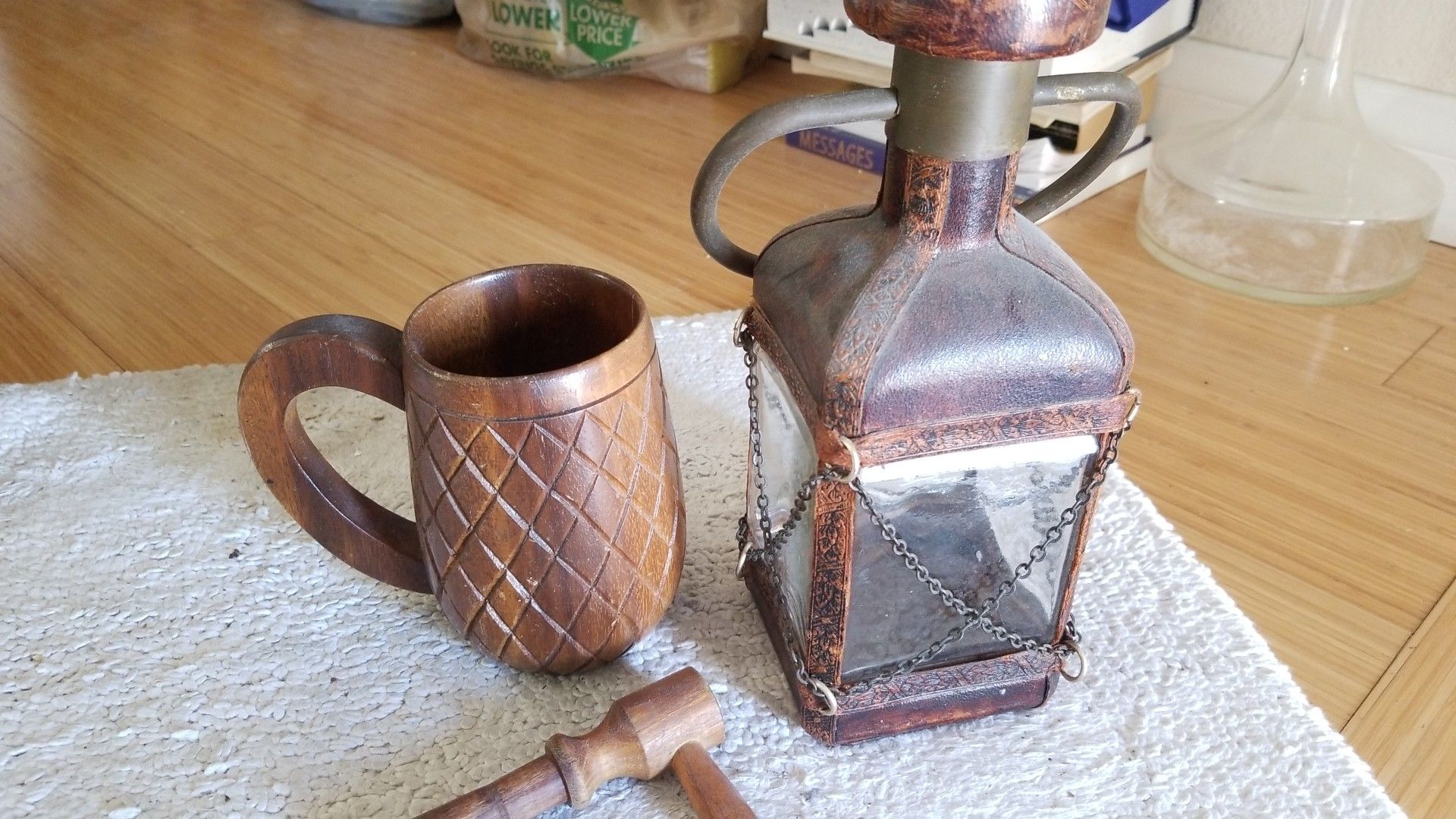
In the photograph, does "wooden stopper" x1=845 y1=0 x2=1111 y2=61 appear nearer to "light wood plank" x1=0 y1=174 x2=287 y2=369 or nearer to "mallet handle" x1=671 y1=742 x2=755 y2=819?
"mallet handle" x1=671 y1=742 x2=755 y2=819

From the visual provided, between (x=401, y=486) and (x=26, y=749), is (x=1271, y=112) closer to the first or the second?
(x=401, y=486)

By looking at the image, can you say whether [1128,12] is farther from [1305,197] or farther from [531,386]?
[531,386]

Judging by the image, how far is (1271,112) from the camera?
3.10ft

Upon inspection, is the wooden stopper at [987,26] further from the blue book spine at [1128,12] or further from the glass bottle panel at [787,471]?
the blue book spine at [1128,12]

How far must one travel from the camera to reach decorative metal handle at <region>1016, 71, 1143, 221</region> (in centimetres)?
46

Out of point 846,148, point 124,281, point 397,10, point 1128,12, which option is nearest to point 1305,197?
point 1128,12

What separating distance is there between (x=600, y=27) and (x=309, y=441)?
3.05ft

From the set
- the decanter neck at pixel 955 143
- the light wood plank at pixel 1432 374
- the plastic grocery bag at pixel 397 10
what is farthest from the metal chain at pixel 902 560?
the plastic grocery bag at pixel 397 10

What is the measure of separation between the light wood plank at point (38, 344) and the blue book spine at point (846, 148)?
636 millimetres

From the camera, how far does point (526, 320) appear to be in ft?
1.79

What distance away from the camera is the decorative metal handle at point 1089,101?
46cm

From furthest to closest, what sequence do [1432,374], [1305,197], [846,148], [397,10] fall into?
1. [397,10]
2. [846,148]
3. [1305,197]
4. [1432,374]

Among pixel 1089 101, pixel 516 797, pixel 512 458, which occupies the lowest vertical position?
pixel 516 797

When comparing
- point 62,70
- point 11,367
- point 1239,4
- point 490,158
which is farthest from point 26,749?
point 62,70
